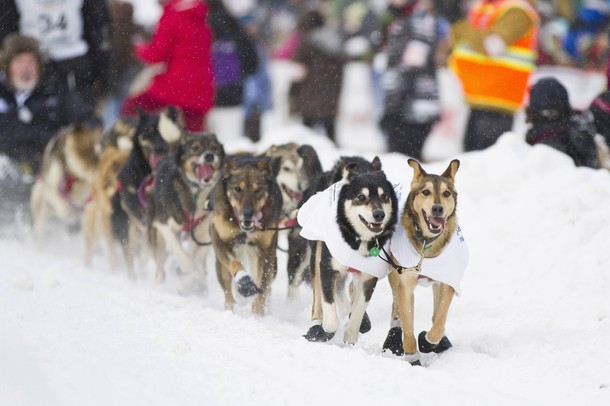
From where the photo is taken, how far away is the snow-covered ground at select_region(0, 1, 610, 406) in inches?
171

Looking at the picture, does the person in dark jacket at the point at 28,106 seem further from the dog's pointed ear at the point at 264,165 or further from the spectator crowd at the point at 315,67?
the dog's pointed ear at the point at 264,165

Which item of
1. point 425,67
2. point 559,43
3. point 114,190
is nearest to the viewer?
point 114,190

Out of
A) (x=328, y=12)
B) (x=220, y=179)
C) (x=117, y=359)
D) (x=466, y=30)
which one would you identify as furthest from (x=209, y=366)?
(x=328, y=12)

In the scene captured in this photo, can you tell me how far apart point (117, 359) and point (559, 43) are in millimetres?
9730

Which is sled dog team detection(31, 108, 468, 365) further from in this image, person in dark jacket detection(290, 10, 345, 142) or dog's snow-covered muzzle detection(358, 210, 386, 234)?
person in dark jacket detection(290, 10, 345, 142)

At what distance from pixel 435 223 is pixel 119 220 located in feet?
13.8

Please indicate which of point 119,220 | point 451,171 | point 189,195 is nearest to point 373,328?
point 451,171

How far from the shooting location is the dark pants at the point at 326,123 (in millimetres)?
11797

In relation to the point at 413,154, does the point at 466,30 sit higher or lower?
higher

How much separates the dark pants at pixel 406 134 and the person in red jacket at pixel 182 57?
164cm

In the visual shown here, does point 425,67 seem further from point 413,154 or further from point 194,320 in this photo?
point 194,320

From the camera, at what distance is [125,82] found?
12594 mm

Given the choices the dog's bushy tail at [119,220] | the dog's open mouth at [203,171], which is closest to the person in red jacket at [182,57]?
the dog's bushy tail at [119,220]

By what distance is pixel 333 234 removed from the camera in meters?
5.51
